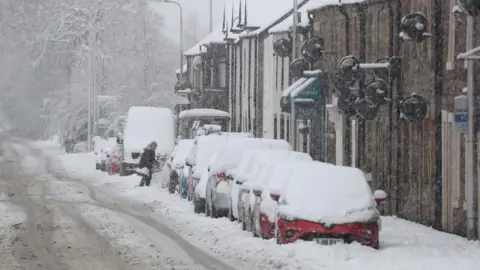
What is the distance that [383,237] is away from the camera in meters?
20.8

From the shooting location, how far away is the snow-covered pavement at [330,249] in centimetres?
1636

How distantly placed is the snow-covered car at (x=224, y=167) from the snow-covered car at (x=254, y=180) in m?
1.93

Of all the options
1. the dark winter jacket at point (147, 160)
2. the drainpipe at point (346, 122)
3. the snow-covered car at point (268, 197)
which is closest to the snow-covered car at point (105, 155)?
the dark winter jacket at point (147, 160)

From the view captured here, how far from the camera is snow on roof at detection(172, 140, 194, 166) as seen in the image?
109ft

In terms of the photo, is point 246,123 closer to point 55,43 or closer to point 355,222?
point 55,43

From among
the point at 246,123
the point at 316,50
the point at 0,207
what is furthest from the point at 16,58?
the point at 0,207

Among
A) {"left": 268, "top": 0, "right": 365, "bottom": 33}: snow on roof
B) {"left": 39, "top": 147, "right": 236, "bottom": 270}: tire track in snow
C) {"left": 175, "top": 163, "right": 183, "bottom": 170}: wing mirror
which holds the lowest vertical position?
{"left": 39, "top": 147, "right": 236, "bottom": 270}: tire track in snow

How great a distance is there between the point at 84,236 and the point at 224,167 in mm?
5513

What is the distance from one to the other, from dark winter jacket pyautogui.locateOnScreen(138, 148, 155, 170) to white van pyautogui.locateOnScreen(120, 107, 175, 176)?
300 inches

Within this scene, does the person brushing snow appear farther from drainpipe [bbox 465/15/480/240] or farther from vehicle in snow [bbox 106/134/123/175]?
drainpipe [bbox 465/15/480/240]

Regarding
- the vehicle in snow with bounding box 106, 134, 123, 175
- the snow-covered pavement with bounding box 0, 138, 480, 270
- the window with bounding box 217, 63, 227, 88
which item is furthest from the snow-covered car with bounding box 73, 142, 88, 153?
the snow-covered pavement with bounding box 0, 138, 480, 270

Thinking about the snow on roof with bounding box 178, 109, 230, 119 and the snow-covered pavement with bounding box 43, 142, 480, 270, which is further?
the snow on roof with bounding box 178, 109, 230, 119

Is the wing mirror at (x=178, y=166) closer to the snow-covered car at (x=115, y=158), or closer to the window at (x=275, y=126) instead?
the snow-covered car at (x=115, y=158)

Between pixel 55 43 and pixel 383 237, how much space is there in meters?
61.8
